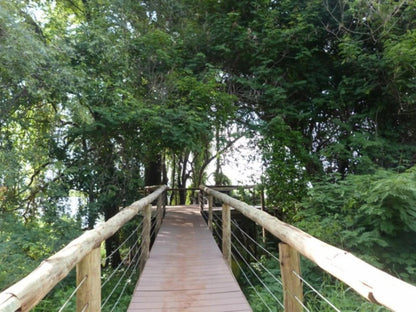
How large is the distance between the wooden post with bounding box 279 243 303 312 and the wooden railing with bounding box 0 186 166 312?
1220 millimetres

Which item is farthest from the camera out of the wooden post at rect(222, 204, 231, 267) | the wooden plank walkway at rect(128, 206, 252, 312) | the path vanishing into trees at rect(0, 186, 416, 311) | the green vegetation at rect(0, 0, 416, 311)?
the green vegetation at rect(0, 0, 416, 311)

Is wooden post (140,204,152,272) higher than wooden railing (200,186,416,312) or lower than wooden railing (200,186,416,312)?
lower

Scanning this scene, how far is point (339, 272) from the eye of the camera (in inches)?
51.8

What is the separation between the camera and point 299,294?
198 centimetres

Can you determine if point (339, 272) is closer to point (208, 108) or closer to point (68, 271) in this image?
point (68, 271)

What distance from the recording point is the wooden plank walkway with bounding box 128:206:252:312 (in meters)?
3.01

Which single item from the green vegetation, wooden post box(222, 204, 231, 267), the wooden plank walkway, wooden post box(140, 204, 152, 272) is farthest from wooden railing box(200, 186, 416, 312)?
the green vegetation

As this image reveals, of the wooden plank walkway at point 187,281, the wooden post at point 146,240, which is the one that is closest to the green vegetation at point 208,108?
the wooden post at point 146,240

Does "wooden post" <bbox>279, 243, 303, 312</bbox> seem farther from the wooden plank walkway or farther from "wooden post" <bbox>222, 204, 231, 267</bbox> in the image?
"wooden post" <bbox>222, 204, 231, 267</bbox>

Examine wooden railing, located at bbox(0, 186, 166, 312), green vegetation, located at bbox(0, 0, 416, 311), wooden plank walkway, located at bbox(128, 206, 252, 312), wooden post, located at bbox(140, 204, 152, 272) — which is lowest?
wooden plank walkway, located at bbox(128, 206, 252, 312)

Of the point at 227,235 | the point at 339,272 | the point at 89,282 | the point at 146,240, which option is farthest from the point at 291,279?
the point at 146,240

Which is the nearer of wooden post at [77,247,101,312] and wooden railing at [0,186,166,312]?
wooden railing at [0,186,166,312]

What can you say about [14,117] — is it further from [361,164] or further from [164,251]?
[361,164]

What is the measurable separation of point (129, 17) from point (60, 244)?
22.8ft
